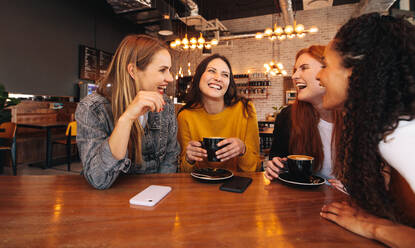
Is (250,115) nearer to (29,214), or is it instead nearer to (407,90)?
(407,90)

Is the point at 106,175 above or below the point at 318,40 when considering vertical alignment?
below

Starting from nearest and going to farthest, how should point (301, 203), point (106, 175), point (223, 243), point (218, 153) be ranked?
point (223, 243) → point (301, 203) → point (106, 175) → point (218, 153)

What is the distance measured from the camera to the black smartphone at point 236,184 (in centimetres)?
89

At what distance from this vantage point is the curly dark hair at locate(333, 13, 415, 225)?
0.60 m

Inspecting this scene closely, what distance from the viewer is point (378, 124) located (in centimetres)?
60

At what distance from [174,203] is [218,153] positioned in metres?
0.32

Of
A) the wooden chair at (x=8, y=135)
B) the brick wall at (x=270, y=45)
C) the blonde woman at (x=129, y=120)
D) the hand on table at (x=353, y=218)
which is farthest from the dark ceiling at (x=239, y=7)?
the hand on table at (x=353, y=218)

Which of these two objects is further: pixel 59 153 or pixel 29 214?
pixel 59 153

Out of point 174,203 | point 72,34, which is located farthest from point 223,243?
point 72,34

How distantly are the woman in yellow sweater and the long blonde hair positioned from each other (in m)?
0.46

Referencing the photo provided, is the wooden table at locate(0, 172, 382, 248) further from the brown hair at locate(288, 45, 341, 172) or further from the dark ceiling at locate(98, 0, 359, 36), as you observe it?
the dark ceiling at locate(98, 0, 359, 36)

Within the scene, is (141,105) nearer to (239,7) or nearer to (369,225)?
(369,225)

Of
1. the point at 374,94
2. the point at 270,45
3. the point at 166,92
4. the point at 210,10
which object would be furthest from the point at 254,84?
the point at 374,94

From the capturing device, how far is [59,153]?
5.50m
